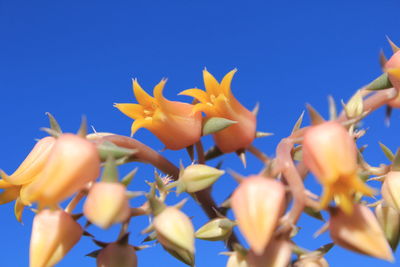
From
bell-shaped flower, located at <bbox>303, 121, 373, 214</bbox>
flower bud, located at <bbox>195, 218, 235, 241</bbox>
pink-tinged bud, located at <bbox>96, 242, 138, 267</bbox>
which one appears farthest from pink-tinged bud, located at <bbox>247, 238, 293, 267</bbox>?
pink-tinged bud, located at <bbox>96, 242, 138, 267</bbox>

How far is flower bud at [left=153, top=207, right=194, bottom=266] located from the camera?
4.84 feet

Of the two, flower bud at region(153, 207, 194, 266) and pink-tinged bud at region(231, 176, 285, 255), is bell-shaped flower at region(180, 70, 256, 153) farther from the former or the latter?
pink-tinged bud at region(231, 176, 285, 255)

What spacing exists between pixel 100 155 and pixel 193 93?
537mm

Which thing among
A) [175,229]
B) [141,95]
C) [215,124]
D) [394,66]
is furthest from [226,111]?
[394,66]

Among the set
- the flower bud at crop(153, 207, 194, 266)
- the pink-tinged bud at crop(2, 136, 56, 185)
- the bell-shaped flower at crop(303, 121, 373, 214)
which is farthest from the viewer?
the pink-tinged bud at crop(2, 136, 56, 185)

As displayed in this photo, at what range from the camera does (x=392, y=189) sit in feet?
5.84

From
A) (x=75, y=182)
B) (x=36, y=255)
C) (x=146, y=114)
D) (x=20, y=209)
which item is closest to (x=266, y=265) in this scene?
(x=75, y=182)

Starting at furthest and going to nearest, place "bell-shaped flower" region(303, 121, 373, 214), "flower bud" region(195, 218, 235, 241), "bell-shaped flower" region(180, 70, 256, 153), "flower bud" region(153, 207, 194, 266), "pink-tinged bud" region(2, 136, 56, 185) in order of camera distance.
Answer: "bell-shaped flower" region(180, 70, 256, 153), "pink-tinged bud" region(2, 136, 56, 185), "flower bud" region(195, 218, 235, 241), "flower bud" region(153, 207, 194, 266), "bell-shaped flower" region(303, 121, 373, 214)

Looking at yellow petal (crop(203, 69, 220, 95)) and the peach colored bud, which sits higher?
yellow petal (crop(203, 69, 220, 95))

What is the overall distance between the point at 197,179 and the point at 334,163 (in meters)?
0.55

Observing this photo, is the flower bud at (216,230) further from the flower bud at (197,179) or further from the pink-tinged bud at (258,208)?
the pink-tinged bud at (258,208)

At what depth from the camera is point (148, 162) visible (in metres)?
1.81

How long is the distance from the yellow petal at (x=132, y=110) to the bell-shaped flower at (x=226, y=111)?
0.17m

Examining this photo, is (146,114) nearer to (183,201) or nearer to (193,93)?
(193,93)
